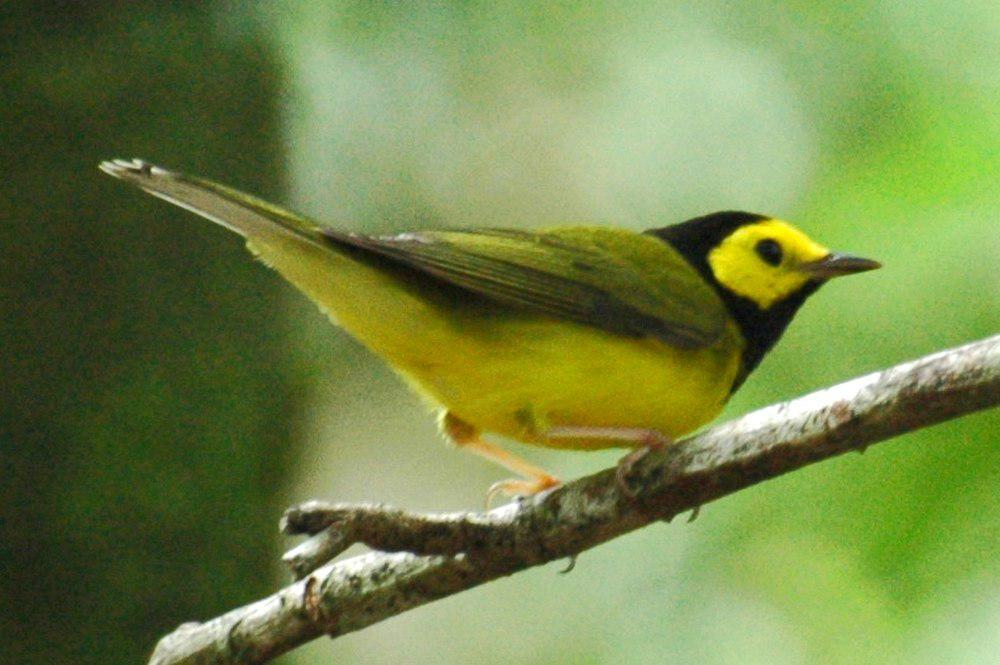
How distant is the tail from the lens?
290 centimetres

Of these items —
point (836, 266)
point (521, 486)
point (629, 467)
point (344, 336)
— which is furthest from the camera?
point (344, 336)

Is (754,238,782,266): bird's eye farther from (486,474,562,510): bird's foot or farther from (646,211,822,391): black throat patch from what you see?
(486,474,562,510): bird's foot

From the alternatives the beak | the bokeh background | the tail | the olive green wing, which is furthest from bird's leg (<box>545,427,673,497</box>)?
the beak

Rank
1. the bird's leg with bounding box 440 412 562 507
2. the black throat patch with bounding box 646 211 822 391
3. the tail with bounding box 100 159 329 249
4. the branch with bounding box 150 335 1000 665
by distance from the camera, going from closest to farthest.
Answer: the branch with bounding box 150 335 1000 665 → the tail with bounding box 100 159 329 249 → the bird's leg with bounding box 440 412 562 507 → the black throat patch with bounding box 646 211 822 391

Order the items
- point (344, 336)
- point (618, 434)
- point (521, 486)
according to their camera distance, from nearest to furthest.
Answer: point (618, 434) → point (521, 486) → point (344, 336)

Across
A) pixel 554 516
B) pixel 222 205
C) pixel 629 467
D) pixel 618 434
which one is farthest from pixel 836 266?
pixel 222 205

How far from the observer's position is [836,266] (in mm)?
4102

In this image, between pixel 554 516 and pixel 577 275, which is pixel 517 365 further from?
pixel 554 516

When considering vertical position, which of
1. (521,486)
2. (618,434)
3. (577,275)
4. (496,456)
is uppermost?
(577,275)

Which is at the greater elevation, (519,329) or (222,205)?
(222,205)

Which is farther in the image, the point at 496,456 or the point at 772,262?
the point at 772,262

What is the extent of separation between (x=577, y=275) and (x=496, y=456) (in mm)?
564

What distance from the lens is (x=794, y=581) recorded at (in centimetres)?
424

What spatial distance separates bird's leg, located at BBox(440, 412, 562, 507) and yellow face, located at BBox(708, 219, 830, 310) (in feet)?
3.00
